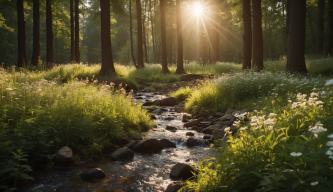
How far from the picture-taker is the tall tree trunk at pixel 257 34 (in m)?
21.2

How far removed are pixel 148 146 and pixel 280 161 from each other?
4962mm

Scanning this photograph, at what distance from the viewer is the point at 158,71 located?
1156 inches

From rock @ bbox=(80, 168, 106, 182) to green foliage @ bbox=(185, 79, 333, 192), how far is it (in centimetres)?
225

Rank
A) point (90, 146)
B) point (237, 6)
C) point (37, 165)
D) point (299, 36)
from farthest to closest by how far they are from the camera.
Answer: point (237, 6)
point (299, 36)
point (90, 146)
point (37, 165)

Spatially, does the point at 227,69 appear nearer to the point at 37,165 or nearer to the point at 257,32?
the point at 257,32

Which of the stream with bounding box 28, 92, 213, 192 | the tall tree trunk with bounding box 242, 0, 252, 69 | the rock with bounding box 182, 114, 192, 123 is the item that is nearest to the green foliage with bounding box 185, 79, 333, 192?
the stream with bounding box 28, 92, 213, 192

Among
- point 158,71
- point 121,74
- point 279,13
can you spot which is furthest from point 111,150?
point 279,13

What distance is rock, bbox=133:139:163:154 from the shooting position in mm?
9422

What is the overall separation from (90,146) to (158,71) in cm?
2089

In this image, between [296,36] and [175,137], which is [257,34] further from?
[175,137]

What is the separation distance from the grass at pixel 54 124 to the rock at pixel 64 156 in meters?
0.17

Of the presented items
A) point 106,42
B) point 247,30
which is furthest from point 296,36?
point 106,42

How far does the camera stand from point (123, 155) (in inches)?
347

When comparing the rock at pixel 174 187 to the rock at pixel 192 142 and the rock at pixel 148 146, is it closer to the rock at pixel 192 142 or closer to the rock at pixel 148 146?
the rock at pixel 148 146
